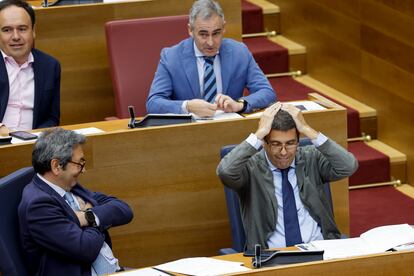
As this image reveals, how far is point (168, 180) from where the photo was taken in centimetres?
398

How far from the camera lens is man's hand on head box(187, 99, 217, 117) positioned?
4062 mm

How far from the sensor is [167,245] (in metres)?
4.02

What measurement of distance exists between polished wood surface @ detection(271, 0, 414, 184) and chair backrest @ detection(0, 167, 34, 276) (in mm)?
2032

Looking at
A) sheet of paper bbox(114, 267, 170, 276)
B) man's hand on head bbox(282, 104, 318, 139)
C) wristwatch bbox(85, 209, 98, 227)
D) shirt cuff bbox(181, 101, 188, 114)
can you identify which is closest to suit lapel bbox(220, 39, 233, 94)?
shirt cuff bbox(181, 101, 188, 114)

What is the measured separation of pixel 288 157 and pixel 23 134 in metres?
0.94

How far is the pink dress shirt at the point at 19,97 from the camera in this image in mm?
4410

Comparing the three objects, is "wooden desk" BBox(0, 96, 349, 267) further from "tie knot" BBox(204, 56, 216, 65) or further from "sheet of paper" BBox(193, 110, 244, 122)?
"tie knot" BBox(204, 56, 216, 65)

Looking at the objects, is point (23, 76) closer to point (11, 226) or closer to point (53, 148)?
point (53, 148)

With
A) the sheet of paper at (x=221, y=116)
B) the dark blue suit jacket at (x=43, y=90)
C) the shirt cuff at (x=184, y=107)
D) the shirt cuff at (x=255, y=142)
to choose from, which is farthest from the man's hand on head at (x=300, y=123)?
the dark blue suit jacket at (x=43, y=90)

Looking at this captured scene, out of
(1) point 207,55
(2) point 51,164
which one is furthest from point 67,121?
(2) point 51,164

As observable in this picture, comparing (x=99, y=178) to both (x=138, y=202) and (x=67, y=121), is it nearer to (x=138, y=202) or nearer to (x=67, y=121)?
(x=138, y=202)

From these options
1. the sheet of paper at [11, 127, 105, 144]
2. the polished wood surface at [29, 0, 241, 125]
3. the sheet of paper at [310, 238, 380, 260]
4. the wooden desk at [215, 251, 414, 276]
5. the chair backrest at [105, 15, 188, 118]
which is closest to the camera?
the wooden desk at [215, 251, 414, 276]

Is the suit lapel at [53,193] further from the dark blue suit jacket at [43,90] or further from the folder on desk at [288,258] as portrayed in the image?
the dark blue suit jacket at [43,90]

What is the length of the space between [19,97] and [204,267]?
1.51 m
